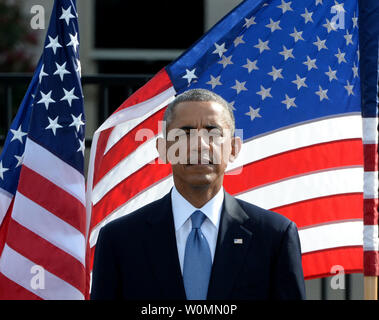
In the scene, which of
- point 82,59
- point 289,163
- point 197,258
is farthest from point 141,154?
point 82,59

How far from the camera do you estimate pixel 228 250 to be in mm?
3240

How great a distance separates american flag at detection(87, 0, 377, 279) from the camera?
4.68 meters

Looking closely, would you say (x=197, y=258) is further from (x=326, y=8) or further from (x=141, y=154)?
(x=326, y=8)

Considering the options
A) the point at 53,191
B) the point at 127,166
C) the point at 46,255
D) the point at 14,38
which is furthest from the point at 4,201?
the point at 14,38

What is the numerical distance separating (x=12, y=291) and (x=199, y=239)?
1.74 metres

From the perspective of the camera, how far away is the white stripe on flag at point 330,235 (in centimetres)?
467

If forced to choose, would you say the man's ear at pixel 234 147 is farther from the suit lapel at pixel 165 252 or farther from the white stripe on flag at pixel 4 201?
the white stripe on flag at pixel 4 201

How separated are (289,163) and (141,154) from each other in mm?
797

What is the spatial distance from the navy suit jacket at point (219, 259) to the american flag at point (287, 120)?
4.39 ft

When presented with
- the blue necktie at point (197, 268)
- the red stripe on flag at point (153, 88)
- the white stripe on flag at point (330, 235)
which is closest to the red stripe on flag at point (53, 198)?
the red stripe on flag at point (153, 88)

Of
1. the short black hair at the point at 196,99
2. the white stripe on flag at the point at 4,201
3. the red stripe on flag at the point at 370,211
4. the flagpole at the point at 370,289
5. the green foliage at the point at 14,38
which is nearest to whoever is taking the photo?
the short black hair at the point at 196,99

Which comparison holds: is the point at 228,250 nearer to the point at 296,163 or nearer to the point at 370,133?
the point at 370,133

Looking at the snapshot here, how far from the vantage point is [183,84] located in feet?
15.3

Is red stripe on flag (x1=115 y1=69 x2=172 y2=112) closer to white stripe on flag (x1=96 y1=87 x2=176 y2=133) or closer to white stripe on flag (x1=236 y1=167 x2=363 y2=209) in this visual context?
white stripe on flag (x1=96 y1=87 x2=176 y2=133)
